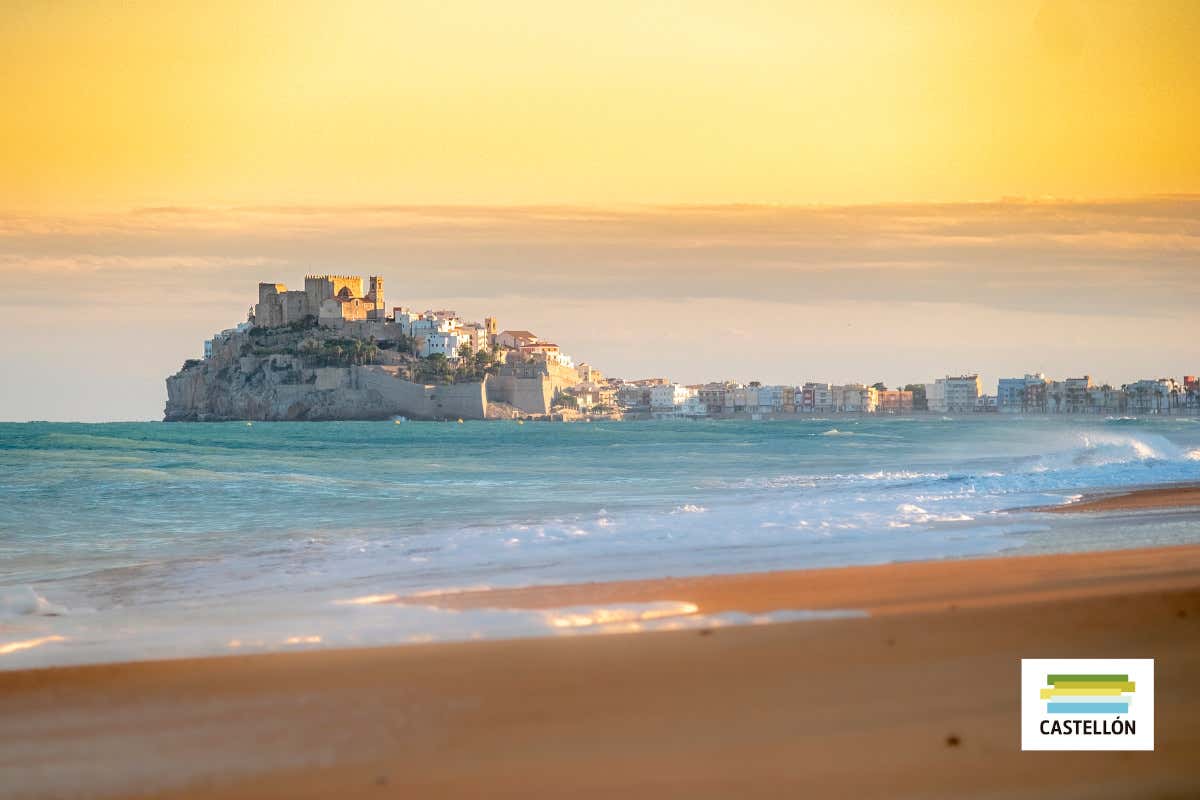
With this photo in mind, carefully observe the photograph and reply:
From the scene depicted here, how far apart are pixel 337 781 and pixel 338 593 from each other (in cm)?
408

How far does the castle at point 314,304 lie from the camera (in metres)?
121

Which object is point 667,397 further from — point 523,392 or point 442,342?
point 442,342

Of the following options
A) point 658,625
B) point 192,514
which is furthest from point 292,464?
point 658,625

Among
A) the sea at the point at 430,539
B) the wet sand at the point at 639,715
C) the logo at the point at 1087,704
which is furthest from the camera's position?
the sea at the point at 430,539

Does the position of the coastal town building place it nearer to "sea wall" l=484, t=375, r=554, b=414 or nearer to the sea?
"sea wall" l=484, t=375, r=554, b=414

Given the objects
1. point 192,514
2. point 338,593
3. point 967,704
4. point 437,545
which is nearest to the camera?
point 967,704

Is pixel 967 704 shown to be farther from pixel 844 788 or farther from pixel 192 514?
pixel 192 514

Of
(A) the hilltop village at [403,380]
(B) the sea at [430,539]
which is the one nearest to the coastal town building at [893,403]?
(A) the hilltop village at [403,380]

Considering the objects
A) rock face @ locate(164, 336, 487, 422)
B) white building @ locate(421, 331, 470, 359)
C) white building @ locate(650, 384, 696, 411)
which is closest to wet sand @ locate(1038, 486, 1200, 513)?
rock face @ locate(164, 336, 487, 422)

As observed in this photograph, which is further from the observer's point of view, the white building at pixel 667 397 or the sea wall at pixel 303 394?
the white building at pixel 667 397

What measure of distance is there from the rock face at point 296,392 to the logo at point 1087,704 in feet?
344

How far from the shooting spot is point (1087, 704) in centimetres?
386

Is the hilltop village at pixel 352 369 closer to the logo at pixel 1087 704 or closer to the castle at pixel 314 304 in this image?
the castle at pixel 314 304

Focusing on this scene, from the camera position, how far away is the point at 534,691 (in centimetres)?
430
